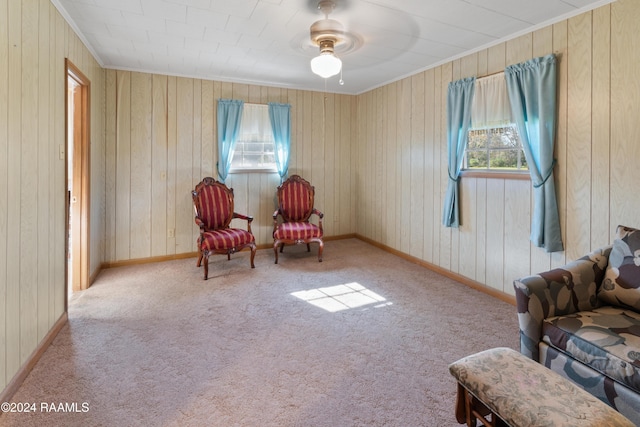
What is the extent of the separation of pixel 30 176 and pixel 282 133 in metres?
3.49

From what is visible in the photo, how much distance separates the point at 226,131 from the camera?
4.93 meters

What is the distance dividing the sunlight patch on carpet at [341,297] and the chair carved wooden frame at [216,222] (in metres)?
1.11

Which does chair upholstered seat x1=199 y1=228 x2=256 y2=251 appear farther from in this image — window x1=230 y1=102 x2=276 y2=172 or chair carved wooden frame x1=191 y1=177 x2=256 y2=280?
window x1=230 y1=102 x2=276 y2=172

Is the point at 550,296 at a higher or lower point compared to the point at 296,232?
lower

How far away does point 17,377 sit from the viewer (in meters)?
2.01

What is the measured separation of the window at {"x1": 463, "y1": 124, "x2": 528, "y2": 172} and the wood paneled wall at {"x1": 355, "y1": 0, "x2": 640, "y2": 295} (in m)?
0.17

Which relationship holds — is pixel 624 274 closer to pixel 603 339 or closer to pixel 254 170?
pixel 603 339

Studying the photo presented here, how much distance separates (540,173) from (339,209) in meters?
3.43

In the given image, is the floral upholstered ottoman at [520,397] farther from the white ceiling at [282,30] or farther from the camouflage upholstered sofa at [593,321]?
the white ceiling at [282,30]

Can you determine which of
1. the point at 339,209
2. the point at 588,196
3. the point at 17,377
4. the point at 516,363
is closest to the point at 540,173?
the point at 588,196

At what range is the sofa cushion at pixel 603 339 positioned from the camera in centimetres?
157

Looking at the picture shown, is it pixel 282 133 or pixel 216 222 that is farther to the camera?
pixel 282 133

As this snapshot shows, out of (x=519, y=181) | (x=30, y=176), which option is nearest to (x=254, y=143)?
(x=30, y=176)

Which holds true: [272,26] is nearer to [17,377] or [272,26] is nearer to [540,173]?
[540,173]
